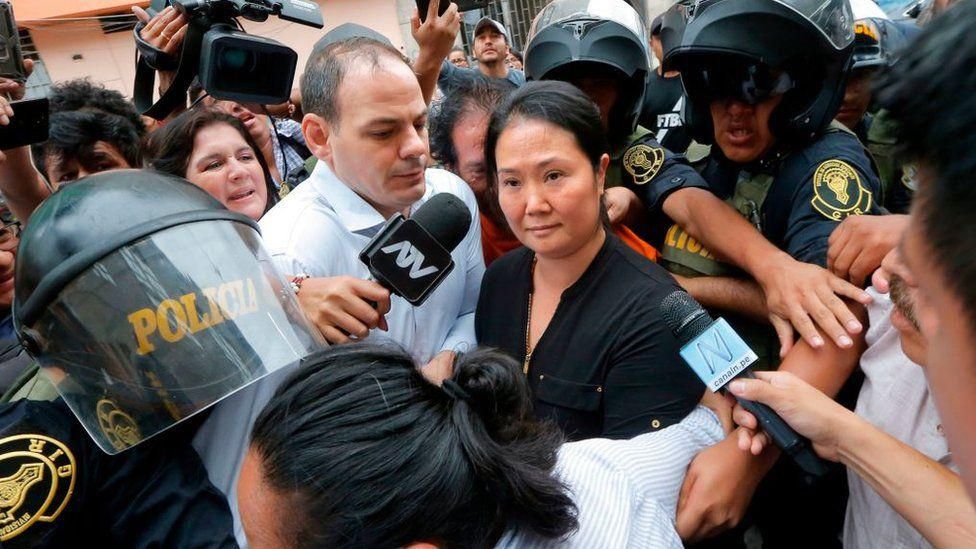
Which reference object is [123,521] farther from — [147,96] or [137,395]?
[147,96]

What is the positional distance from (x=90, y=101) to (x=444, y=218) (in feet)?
7.84

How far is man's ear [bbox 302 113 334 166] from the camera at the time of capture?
1.84 meters

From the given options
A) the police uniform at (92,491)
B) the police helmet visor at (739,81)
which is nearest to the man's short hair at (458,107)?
the police helmet visor at (739,81)

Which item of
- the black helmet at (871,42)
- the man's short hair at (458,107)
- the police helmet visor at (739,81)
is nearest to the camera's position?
the police helmet visor at (739,81)

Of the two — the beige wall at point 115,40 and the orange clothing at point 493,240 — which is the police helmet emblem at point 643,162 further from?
the beige wall at point 115,40

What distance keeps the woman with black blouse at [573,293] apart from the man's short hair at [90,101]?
7.01 feet

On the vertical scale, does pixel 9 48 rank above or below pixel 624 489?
above

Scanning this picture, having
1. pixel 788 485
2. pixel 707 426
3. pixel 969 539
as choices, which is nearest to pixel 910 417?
pixel 969 539

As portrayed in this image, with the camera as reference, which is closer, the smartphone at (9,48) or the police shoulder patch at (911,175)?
the police shoulder patch at (911,175)

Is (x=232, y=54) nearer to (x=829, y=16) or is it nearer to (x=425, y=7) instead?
(x=425, y=7)

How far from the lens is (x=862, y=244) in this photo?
4.22 feet

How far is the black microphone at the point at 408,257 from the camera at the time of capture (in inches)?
50.7

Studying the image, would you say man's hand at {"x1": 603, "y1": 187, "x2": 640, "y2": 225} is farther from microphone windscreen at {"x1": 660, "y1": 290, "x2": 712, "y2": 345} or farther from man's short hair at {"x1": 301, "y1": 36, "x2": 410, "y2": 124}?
man's short hair at {"x1": 301, "y1": 36, "x2": 410, "y2": 124}

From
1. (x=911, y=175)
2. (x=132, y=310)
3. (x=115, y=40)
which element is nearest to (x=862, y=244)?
(x=911, y=175)
